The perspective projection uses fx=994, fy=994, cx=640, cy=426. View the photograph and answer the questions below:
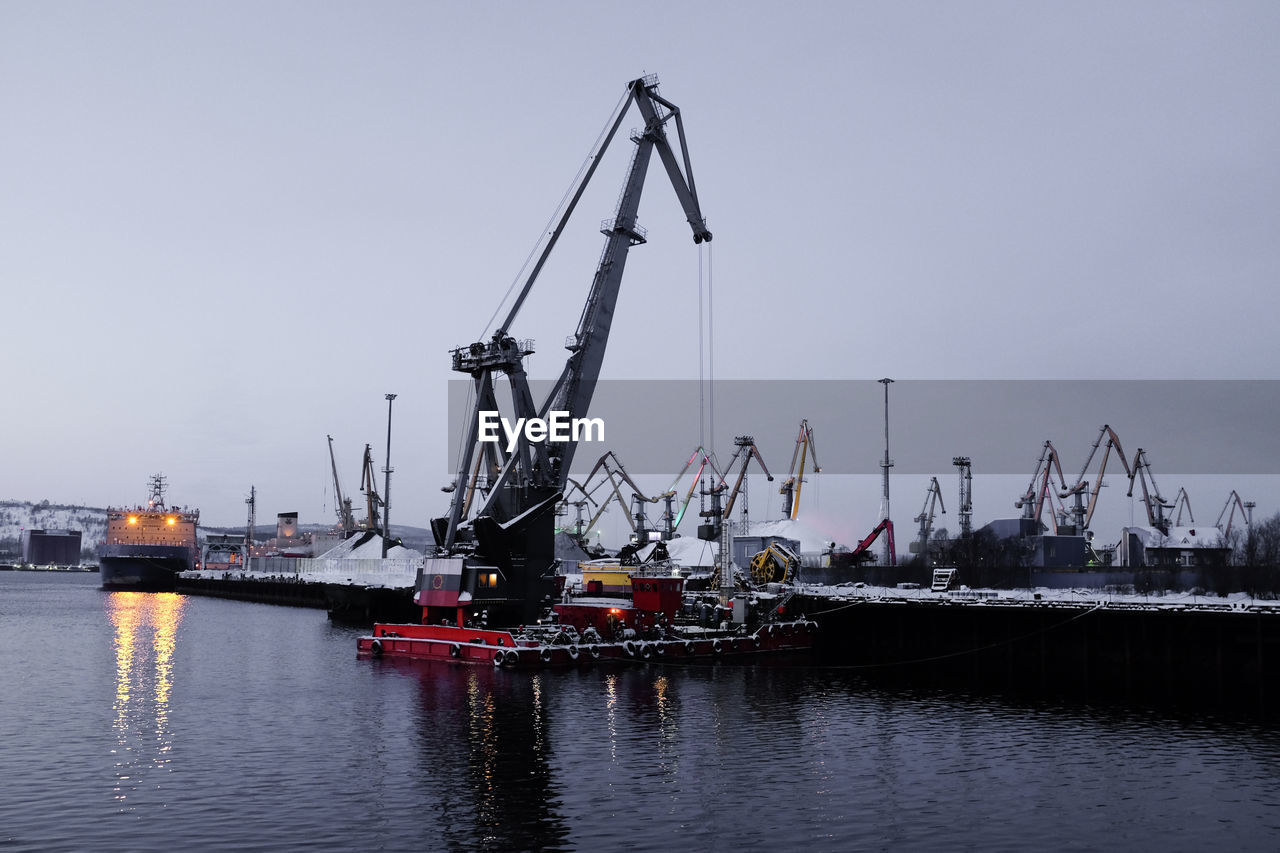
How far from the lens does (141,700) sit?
132 ft

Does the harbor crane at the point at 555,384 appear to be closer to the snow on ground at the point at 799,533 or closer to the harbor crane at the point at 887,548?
the harbor crane at the point at 887,548

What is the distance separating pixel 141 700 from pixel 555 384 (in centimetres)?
3043

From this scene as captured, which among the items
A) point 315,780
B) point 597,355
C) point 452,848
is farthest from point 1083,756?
point 597,355

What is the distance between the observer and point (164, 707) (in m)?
38.5

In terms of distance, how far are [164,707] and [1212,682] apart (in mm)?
46437

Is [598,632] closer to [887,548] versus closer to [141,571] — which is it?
[887,548]

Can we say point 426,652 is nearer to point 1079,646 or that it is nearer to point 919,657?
point 919,657

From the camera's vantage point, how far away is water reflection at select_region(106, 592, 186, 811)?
91.0ft

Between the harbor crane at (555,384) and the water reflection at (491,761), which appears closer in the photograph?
the water reflection at (491,761)

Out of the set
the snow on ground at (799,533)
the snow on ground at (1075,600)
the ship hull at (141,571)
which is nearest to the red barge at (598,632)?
the snow on ground at (1075,600)

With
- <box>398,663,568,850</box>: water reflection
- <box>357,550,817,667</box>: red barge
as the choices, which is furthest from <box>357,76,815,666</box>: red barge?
<box>398,663,568,850</box>: water reflection

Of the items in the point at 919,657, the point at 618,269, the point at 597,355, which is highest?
the point at 618,269

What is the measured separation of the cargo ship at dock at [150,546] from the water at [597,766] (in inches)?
4903

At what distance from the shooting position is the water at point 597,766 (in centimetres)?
2205
